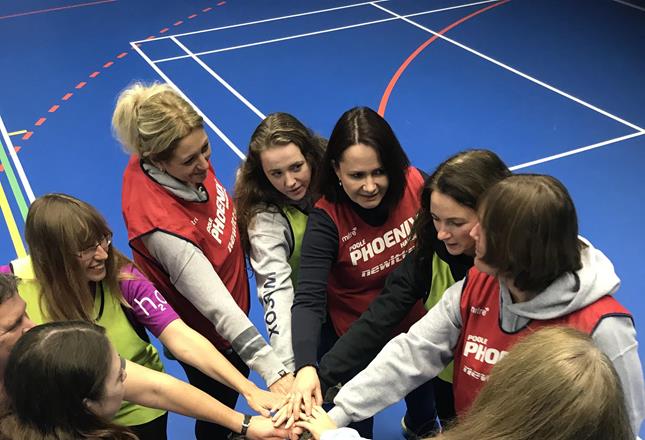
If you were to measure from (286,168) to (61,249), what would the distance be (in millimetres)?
1184

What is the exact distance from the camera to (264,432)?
10.1 ft

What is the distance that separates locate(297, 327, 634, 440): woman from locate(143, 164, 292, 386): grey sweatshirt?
61.0 inches

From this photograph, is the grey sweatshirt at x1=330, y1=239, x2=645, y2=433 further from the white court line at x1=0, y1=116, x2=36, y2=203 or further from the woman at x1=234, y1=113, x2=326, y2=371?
the white court line at x1=0, y1=116, x2=36, y2=203

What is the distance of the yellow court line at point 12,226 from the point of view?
644 centimetres

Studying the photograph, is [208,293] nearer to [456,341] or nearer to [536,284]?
[456,341]

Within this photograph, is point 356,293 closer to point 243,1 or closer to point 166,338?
point 166,338

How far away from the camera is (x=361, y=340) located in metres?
3.19

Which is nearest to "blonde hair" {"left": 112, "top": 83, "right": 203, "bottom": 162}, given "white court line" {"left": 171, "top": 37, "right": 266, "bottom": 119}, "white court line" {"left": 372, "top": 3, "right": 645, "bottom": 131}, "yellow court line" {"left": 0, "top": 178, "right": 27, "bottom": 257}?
"yellow court line" {"left": 0, "top": 178, "right": 27, "bottom": 257}

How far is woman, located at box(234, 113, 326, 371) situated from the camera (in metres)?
3.45

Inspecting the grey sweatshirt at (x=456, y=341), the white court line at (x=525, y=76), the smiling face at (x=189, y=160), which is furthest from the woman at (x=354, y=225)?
the white court line at (x=525, y=76)

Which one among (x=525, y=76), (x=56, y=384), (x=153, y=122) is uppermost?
(x=153, y=122)

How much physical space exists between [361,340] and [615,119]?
6417mm

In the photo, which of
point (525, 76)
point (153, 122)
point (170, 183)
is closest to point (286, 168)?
point (170, 183)

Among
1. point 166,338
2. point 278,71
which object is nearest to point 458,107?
point 278,71
